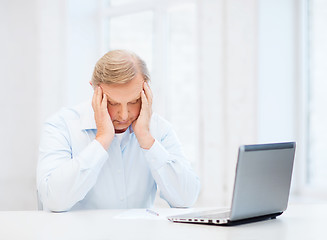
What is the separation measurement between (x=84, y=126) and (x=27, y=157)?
2309 mm

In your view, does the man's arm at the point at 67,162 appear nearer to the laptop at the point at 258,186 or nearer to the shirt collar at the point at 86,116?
the shirt collar at the point at 86,116

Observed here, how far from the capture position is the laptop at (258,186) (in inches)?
50.9

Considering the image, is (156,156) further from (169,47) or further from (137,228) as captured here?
(169,47)

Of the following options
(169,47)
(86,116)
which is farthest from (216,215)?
(169,47)

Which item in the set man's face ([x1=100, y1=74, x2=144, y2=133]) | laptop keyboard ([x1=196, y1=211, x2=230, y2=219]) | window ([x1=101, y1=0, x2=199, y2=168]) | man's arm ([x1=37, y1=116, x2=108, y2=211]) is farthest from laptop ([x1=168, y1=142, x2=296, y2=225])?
window ([x1=101, y1=0, x2=199, y2=168])

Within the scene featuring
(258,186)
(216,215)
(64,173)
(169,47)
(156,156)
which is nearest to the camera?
(258,186)

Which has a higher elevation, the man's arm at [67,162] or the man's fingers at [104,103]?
the man's fingers at [104,103]

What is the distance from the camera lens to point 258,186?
4.45ft

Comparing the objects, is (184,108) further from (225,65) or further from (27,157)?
(27,157)

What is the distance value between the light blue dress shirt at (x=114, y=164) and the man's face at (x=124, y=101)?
0.10 metres

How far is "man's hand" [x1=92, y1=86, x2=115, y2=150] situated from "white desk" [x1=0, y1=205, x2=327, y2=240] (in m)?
0.36

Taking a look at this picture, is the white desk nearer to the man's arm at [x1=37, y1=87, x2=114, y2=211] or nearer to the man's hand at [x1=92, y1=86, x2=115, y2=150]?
the man's arm at [x1=37, y1=87, x2=114, y2=211]

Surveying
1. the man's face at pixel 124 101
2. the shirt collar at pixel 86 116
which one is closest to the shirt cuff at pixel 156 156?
the man's face at pixel 124 101

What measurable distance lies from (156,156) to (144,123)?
146mm
